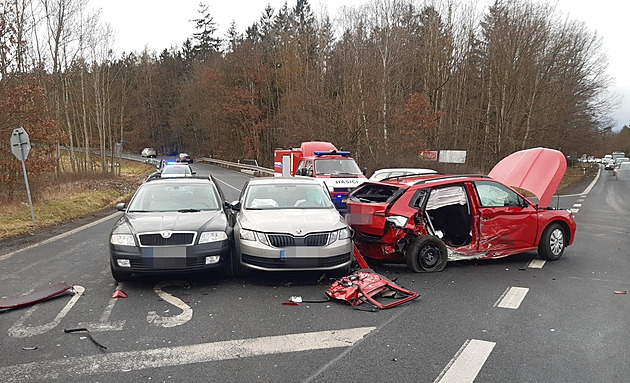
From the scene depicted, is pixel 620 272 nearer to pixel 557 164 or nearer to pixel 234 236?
pixel 557 164

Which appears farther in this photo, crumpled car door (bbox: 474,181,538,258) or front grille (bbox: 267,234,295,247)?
crumpled car door (bbox: 474,181,538,258)

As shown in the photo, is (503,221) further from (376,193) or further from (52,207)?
(52,207)

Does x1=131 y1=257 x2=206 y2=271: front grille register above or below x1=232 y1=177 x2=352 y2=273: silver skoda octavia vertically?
below

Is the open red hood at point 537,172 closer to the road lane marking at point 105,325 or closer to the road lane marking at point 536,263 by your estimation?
the road lane marking at point 536,263

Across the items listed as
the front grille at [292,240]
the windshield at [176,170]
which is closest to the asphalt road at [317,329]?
the front grille at [292,240]

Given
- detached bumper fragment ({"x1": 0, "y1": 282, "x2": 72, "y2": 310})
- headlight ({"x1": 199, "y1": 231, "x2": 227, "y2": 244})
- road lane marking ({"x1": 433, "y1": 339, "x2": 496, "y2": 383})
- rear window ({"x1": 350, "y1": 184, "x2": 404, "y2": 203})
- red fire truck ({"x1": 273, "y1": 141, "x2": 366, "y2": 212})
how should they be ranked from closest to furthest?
road lane marking ({"x1": 433, "y1": 339, "x2": 496, "y2": 383}), detached bumper fragment ({"x1": 0, "y1": 282, "x2": 72, "y2": 310}), headlight ({"x1": 199, "y1": 231, "x2": 227, "y2": 244}), rear window ({"x1": 350, "y1": 184, "x2": 404, "y2": 203}), red fire truck ({"x1": 273, "y1": 141, "x2": 366, "y2": 212})

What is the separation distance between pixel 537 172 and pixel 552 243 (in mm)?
1661

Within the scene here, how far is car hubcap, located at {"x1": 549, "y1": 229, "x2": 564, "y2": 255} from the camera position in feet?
27.4

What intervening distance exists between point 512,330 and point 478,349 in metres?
0.75

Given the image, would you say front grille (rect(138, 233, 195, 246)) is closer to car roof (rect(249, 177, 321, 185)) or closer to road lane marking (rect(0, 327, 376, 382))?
road lane marking (rect(0, 327, 376, 382))

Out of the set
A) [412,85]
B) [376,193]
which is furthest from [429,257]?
[412,85]

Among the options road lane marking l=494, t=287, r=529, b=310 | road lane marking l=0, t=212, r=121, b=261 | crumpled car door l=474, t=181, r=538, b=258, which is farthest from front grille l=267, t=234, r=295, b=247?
road lane marking l=0, t=212, r=121, b=261

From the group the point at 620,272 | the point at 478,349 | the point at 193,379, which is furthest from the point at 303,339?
the point at 620,272

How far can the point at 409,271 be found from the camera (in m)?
7.54
